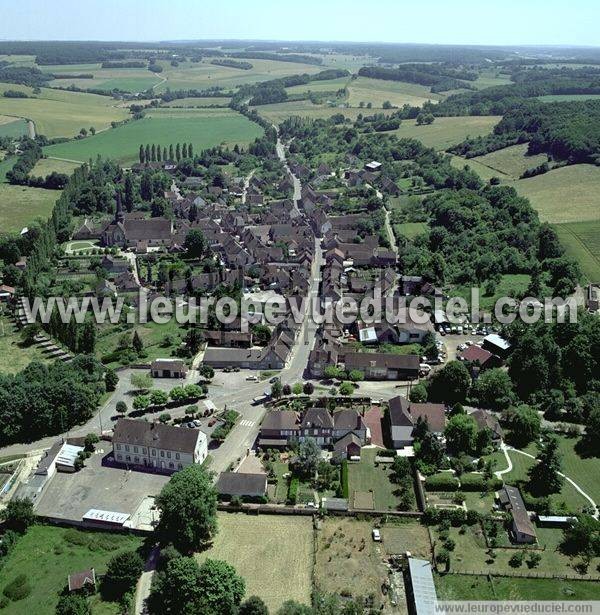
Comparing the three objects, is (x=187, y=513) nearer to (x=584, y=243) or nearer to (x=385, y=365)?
(x=385, y=365)

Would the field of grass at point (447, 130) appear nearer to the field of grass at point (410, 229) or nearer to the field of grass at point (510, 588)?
the field of grass at point (410, 229)

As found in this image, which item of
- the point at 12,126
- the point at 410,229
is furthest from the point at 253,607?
the point at 12,126

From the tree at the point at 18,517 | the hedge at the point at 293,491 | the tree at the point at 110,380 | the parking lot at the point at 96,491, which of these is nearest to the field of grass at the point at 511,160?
the tree at the point at 110,380

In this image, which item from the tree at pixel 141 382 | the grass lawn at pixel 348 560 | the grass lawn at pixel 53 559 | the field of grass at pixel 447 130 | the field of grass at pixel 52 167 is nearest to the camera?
the grass lawn at pixel 53 559

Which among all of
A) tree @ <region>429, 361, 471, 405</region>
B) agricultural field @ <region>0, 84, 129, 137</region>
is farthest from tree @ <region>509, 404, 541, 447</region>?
agricultural field @ <region>0, 84, 129, 137</region>

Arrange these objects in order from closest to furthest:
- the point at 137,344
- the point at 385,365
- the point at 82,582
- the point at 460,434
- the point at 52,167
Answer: the point at 82,582
the point at 460,434
the point at 385,365
the point at 137,344
the point at 52,167

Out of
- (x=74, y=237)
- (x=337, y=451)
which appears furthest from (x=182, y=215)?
(x=337, y=451)

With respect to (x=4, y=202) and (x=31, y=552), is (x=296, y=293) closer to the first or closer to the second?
(x=31, y=552)

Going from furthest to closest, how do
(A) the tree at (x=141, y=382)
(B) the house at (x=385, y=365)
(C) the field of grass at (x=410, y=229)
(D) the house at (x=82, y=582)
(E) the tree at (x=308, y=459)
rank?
(C) the field of grass at (x=410, y=229), (B) the house at (x=385, y=365), (A) the tree at (x=141, y=382), (E) the tree at (x=308, y=459), (D) the house at (x=82, y=582)
